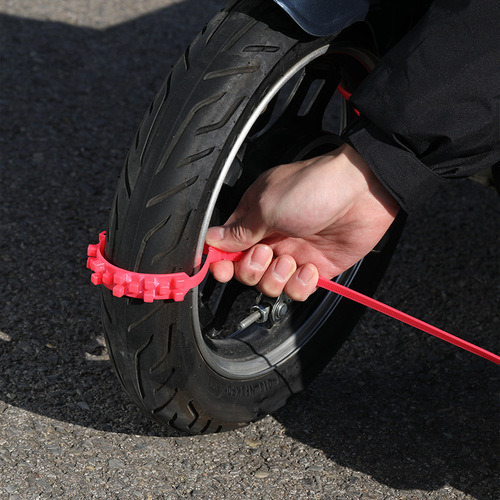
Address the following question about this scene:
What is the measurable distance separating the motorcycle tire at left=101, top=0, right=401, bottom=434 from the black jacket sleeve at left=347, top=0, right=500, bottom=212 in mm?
186

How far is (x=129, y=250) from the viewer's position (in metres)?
1.41

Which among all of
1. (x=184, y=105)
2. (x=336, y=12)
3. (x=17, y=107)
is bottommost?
(x=17, y=107)

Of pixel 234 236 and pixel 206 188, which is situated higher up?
pixel 206 188

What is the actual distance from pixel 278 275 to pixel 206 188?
314 millimetres

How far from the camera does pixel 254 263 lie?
1618 millimetres

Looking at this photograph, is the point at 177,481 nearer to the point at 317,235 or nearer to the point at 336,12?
the point at 317,235

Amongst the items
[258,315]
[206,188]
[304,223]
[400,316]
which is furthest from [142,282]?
[400,316]

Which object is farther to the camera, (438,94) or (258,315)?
(258,315)

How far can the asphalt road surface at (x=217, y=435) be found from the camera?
1.65 m

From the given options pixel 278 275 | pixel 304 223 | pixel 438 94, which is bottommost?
pixel 278 275

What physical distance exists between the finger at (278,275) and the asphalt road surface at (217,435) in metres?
0.38

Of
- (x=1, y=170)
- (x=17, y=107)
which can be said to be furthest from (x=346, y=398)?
(x=17, y=107)

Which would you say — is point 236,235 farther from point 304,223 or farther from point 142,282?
point 142,282

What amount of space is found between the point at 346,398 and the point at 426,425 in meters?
0.20
